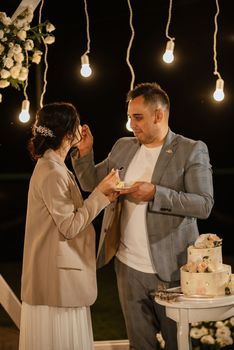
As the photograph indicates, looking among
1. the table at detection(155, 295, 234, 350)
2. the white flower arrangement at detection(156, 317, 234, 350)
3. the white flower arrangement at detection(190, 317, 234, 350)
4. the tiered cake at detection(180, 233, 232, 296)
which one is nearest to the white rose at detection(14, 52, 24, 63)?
the tiered cake at detection(180, 233, 232, 296)

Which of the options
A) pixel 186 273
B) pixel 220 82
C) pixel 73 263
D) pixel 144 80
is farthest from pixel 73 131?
pixel 144 80

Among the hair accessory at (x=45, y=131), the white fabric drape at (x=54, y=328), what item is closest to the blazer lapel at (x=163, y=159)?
the hair accessory at (x=45, y=131)

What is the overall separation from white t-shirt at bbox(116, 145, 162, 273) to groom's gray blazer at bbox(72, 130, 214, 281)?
0.14 feet

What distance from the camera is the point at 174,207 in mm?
3586

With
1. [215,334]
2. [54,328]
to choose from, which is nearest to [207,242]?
[215,334]

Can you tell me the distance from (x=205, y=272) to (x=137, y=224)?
1.76ft

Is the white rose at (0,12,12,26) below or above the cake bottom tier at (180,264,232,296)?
above

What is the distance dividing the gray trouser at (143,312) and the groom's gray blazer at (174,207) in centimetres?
11

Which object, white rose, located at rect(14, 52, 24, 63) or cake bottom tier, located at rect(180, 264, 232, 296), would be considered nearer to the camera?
cake bottom tier, located at rect(180, 264, 232, 296)

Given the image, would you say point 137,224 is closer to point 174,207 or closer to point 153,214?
point 153,214

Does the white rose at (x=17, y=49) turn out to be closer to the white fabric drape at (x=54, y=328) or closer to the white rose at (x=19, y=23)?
the white rose at (x=19, y=23)

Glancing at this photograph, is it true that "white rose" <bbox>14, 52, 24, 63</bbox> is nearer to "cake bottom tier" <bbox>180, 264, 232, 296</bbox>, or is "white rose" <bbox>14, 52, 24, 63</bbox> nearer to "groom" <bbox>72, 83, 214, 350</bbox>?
"groom" <bbox>72, 83, 214, 350</bbox>

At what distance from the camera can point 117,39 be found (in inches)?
383

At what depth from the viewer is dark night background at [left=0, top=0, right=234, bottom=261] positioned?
943 centimetres
